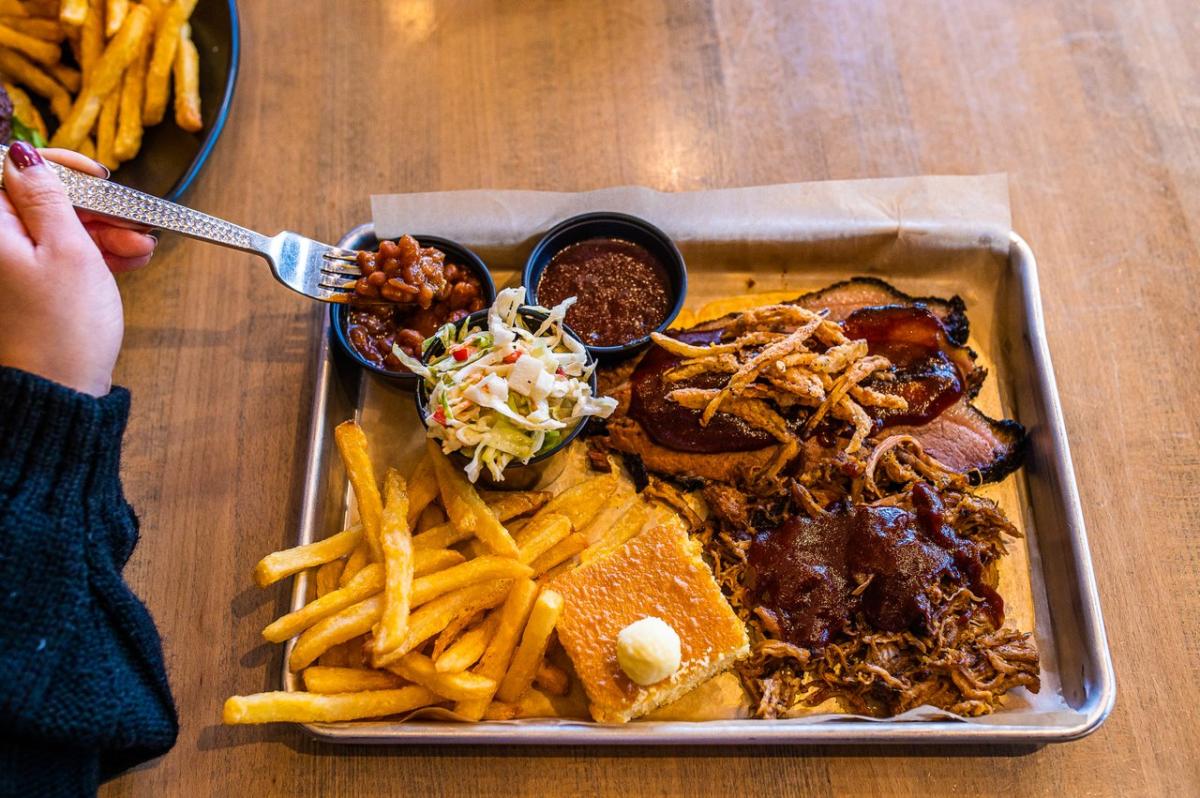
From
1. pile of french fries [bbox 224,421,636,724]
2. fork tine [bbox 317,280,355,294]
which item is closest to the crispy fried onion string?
pile of french fries [bbox 224,421,636,724]

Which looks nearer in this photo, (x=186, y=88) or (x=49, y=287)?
(x=49, y=287)

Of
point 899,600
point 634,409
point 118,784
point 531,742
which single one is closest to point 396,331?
point 634,409

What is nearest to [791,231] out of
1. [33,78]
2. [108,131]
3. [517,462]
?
[517,462]

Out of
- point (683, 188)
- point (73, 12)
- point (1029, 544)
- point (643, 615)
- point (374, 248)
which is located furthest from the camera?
point (683, 188)

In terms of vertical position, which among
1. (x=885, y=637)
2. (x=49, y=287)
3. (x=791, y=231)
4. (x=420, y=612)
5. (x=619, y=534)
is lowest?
(x=885, y=637)

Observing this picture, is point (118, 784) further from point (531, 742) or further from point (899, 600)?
point (899, 600)

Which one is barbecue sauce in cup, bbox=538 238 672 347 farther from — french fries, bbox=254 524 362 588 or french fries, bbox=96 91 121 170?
french fries, bbox=96 91 121 170

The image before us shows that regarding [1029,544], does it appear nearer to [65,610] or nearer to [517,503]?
[517,503]
